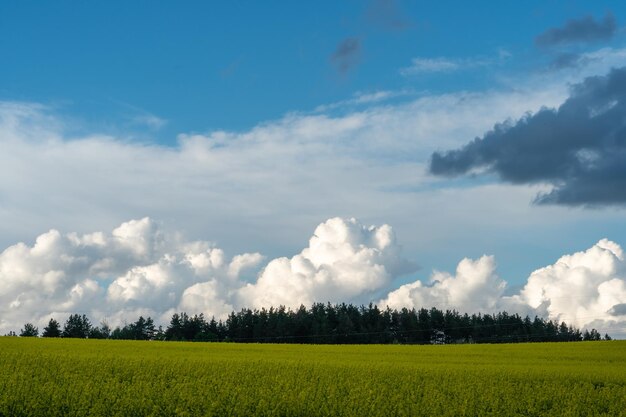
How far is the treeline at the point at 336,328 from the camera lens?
438ft

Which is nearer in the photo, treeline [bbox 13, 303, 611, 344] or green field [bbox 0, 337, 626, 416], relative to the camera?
green field [bbox 0, 337, 626, 416]

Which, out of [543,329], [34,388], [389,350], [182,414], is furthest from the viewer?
[543,329]

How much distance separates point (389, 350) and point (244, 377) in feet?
100

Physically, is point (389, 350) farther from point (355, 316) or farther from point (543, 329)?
point (543, 329)

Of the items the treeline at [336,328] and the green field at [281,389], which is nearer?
the green field at [281,389]

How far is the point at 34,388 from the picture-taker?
2264 cm

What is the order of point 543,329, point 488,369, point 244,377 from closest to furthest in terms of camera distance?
point 244,377
point 488,369
point 543,329

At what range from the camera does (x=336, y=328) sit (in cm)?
13712

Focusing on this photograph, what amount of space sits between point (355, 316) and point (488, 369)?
349 ft

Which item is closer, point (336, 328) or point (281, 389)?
point (281, 389)

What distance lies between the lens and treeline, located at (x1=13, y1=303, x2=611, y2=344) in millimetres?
133375

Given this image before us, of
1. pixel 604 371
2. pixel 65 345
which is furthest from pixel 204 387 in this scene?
pixel 65 345

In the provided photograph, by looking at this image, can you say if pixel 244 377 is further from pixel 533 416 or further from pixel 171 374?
pixel 533 416

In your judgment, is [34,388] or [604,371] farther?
[604,371]
